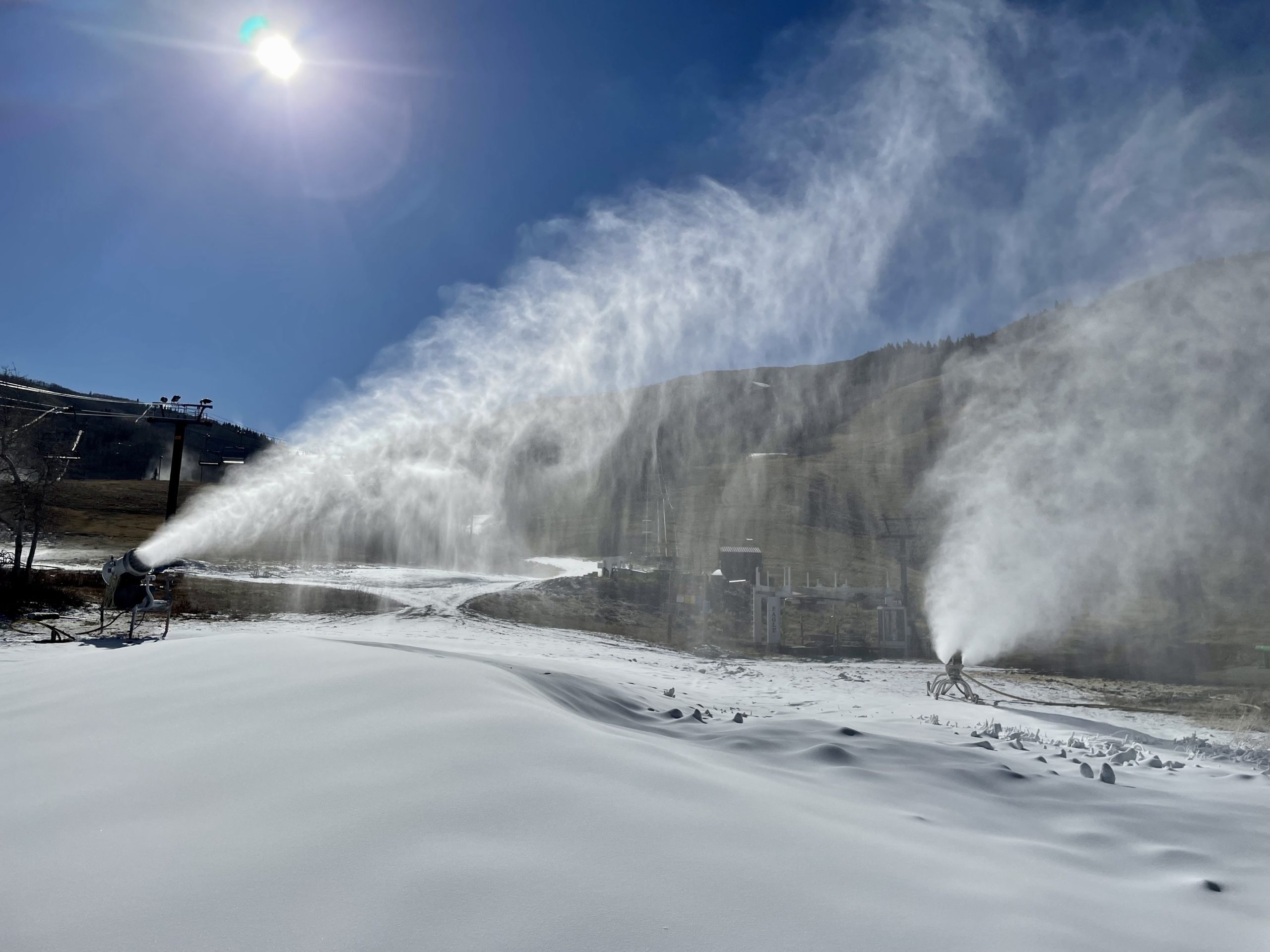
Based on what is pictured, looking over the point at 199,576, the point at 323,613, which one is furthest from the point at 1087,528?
the point at 199,576

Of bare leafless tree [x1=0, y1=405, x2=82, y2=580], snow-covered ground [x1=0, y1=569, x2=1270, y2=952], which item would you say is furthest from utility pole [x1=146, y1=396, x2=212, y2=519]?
snow-covered ground [x1=0, y1=569, x2=1270, y2=952]

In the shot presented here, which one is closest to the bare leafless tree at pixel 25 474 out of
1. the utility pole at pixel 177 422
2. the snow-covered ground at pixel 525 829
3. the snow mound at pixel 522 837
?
the utility pole at pixel 177 422

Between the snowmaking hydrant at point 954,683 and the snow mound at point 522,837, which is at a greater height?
the snow mound at point 522,837

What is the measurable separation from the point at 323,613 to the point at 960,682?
18397mm

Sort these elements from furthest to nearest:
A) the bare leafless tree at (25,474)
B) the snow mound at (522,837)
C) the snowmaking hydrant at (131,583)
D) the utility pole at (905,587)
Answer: the utility pole at (905,587) < the bare leafless tree at (25,474) < the snowmaking hydrant at (131,583) < the snow mound at (522,837)

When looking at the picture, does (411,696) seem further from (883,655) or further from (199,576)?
(199,576)

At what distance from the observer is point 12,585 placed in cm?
2106

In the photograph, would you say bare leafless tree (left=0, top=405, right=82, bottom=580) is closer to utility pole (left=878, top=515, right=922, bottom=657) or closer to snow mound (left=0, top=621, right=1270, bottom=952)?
snow mound (left=0, top=621, right=1270, bottom=952)

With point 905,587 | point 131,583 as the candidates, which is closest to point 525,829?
point 131,583

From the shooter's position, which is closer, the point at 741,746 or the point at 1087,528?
the point at 741,746

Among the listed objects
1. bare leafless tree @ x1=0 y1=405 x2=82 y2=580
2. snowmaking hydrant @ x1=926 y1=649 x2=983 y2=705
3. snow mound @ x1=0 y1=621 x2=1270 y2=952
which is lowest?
snowmaking hydrant @ x1=926 y1=649 x2=983 y2=705

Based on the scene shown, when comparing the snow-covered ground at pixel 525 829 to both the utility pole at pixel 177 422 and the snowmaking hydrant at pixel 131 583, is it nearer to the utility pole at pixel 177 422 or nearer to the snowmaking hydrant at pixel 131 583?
the snowmaking hydrant at pixel 131 583

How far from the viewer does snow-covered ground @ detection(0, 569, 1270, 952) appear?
234 cm

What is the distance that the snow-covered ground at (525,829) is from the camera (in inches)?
A: 92.1
